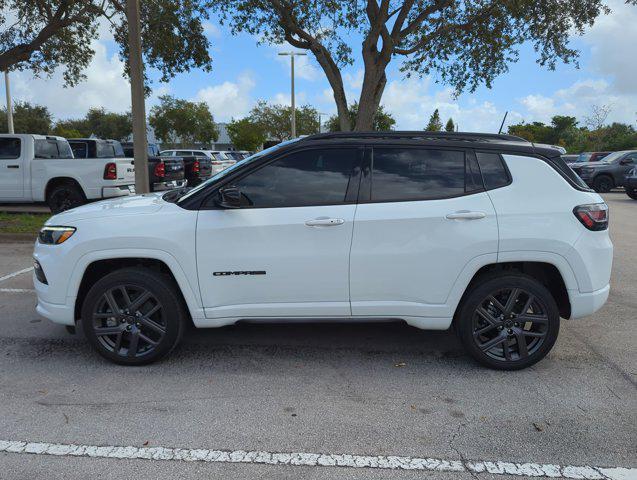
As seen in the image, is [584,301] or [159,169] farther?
[159,169]

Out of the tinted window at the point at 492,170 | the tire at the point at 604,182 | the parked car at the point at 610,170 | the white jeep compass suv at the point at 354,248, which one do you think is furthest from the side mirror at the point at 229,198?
the tire at the point at 604,182

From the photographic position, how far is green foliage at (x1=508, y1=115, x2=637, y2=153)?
46.1 m

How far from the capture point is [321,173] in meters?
4.04

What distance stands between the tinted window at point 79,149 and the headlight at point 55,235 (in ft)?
31.1

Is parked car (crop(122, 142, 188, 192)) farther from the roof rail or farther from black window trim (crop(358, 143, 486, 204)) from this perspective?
black window trim (crop(358, 143, 486, 204))

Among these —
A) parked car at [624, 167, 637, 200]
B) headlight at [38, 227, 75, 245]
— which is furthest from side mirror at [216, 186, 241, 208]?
parked car at [624, 167, 637, 200]

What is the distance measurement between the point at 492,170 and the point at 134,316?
3010 mm

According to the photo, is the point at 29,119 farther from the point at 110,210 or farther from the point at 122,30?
the point at 110,210

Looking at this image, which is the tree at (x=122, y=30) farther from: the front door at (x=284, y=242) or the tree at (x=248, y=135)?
the tree at (x=248, y=135)

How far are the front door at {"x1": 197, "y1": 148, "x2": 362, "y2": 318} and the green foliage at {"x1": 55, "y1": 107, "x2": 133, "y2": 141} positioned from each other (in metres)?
58.6

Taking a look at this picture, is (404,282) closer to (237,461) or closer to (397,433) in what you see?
(397,433)

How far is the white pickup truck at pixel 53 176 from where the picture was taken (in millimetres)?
10758

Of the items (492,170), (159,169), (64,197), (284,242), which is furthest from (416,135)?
→ (64,197)

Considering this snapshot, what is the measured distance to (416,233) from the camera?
3865mm
